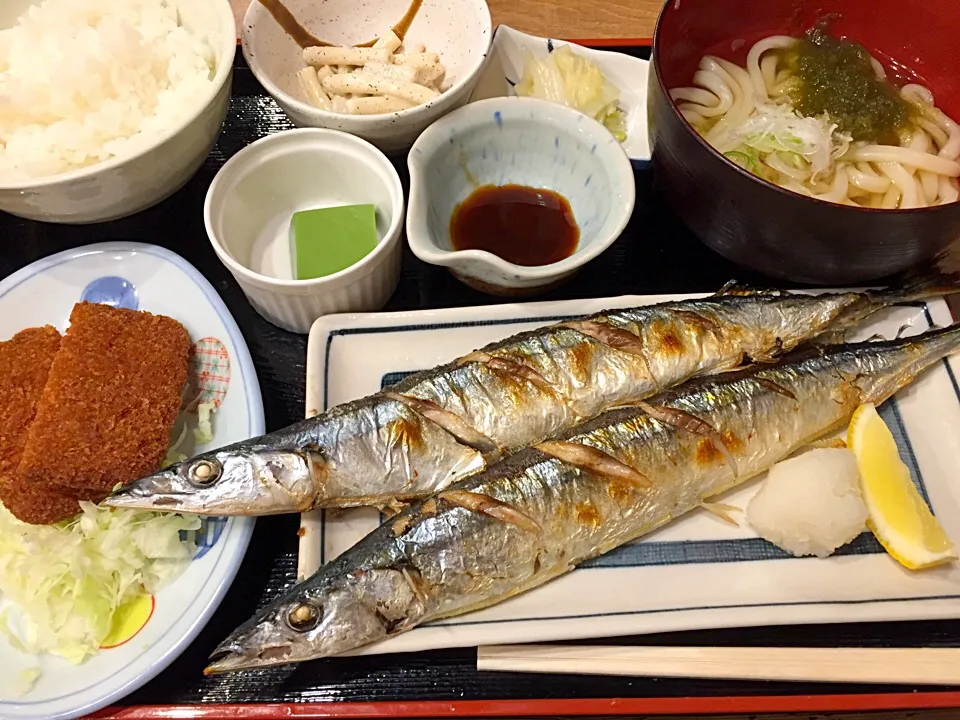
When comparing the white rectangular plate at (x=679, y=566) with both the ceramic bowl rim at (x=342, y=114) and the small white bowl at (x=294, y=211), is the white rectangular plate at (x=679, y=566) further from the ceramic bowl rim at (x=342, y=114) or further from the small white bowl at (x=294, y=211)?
the ceramic bowl rim at (x=342, y=114)

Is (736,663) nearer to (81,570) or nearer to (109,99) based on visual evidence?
(81,570)

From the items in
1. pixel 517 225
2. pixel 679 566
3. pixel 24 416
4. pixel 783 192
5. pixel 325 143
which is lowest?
pixel 24 416

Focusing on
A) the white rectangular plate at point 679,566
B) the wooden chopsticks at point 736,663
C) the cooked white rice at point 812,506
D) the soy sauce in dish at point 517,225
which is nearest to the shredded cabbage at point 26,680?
the white rectangular plate at point 679,566

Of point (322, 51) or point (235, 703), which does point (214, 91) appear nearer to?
point (322, 51)

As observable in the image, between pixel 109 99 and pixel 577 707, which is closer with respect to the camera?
pixel 577 707

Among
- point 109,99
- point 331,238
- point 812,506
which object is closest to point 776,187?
point 812,506

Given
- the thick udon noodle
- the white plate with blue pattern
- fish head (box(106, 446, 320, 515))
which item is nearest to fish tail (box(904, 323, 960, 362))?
the thick udon noodle
